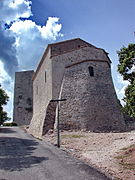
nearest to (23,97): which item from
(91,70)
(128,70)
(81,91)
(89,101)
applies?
(91,70)

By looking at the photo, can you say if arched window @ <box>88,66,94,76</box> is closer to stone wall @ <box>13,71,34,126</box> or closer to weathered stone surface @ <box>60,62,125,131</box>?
weathered stone surface @ <box>60,62,125,131</box>

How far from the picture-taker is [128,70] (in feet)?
29.1

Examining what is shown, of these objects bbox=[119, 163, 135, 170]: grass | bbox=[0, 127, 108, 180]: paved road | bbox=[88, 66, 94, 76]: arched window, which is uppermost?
bbox=[88, 66, 94, 76]: arched window

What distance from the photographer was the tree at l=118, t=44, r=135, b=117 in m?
8.17

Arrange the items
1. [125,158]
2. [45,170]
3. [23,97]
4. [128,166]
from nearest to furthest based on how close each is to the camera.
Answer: [45,170]
[128,166]
[125,158]
[23,97]

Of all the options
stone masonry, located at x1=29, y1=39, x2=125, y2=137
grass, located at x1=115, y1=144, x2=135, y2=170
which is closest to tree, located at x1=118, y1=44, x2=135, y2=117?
grass, located at x1=115, y1=144, x2=135, y2=170

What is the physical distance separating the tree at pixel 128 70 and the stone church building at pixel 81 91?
9.85 metres

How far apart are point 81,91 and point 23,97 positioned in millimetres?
27216

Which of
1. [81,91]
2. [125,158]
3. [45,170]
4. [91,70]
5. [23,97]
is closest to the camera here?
[45,170]

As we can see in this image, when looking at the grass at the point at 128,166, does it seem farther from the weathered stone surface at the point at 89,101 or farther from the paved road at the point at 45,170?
the weathered stone surface at the point at 89,101

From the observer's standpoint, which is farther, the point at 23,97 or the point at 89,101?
the point at 23,97

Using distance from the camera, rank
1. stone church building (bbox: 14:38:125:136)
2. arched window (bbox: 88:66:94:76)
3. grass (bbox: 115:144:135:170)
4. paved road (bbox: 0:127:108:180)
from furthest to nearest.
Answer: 1. arched window (bbox: 88:66:94:76)
2. stone church building (bbox: 14:38:125:136)
3. grass (bbox: 115:144:135:170)
4. paved road (bbox: 0:127:108:180)

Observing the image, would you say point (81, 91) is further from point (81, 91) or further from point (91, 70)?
point (91, 70)

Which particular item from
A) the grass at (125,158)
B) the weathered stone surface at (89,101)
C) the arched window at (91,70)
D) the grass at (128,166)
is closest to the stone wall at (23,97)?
the weathered stone surface at (89,101)
